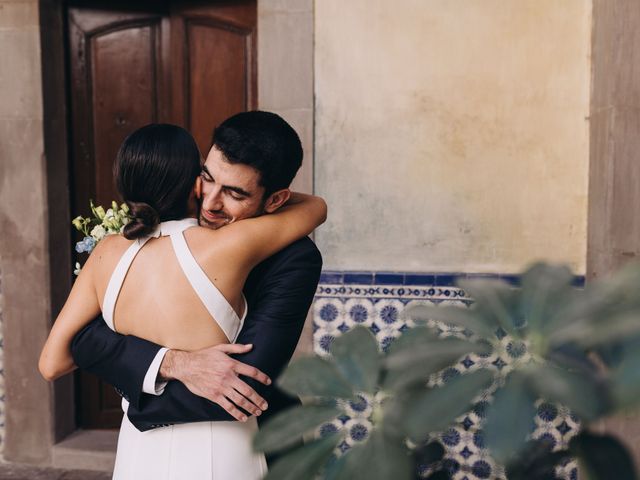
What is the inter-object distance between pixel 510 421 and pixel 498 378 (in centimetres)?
8

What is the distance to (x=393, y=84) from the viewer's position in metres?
3.51

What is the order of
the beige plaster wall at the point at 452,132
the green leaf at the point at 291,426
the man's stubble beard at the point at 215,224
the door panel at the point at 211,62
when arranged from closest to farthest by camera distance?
the green leaf at the point at 291,426 < the man's stubble beard at the point at 215,224 < the beige plaster wall at the point at 452,132 < the door panel at the point at 211,62

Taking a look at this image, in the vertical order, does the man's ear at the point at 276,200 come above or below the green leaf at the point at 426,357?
above

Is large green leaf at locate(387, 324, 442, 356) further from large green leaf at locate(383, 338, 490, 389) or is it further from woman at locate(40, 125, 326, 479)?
woman at locate(40, 125, 326, 479)

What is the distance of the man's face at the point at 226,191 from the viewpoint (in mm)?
1624

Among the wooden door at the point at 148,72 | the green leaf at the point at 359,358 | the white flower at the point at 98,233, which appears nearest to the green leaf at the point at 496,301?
the green leaf at the point at 359,358

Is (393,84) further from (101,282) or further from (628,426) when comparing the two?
(101,282)

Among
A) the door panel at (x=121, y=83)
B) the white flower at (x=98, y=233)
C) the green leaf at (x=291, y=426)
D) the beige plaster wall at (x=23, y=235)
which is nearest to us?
the green leaf at (x=291, y=426)

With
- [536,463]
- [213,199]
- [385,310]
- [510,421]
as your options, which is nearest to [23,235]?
[385,310]

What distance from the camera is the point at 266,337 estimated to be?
1620 millimetres

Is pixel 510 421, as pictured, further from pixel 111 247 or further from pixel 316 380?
pixel 111 247

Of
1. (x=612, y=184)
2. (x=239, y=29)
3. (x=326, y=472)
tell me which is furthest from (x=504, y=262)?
(x=326, y=472)

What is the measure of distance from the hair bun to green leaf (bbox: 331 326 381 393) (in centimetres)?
98

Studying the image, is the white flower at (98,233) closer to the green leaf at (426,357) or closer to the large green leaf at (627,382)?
the green leaf at (426,357)
